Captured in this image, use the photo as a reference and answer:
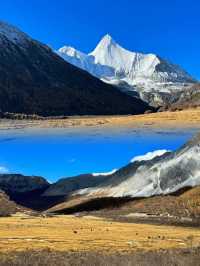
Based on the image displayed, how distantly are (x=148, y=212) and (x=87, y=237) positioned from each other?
57.9 metres

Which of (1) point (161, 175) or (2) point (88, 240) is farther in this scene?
(1) point (161, 175)

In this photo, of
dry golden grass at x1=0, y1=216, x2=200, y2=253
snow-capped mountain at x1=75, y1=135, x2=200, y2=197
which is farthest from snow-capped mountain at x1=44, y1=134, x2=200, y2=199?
dry golden grass at x1=0, y1=216, x2=200, y2=253

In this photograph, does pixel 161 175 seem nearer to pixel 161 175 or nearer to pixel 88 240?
pixel 161 175

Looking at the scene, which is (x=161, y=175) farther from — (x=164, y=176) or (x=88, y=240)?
(x=88, y=240)

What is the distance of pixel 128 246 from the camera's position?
152ft

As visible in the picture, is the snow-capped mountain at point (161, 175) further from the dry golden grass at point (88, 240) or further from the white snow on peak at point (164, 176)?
the dry golden grass at point (88, 240)

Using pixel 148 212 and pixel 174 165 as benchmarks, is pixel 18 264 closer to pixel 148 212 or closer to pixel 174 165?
pixel 148 212

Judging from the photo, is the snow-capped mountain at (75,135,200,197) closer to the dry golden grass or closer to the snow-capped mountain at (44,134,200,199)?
the snow-capped mountain at (44,134,200,199)

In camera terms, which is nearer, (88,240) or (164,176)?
(88,240)

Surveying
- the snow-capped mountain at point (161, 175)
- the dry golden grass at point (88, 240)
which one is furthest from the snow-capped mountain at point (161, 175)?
the dry golden grass at point (88, 240)

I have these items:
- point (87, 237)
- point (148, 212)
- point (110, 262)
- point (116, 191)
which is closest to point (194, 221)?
point (148, 212)

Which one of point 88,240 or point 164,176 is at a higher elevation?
point 164,176

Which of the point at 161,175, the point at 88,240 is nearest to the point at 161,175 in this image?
the point at 161,175

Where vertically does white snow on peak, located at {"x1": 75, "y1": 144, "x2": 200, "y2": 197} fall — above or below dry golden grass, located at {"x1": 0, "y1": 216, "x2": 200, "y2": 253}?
above
